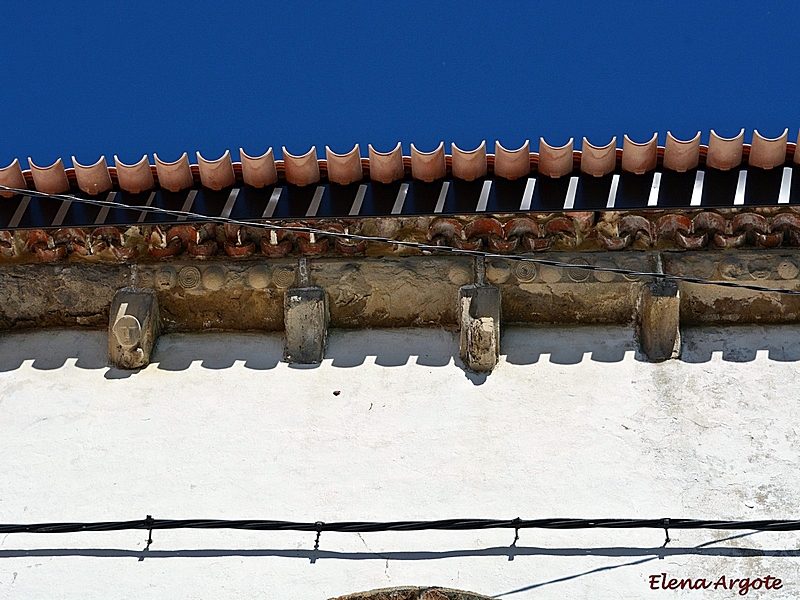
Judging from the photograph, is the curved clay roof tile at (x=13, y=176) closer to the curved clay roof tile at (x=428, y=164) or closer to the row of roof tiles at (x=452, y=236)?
the row of roof tiles at (x=452, y=236)

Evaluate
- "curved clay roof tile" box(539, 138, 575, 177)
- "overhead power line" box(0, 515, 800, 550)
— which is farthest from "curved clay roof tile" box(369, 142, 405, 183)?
"overhead power line" box(0, 515, 800, 550)

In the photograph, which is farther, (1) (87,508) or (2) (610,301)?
(2) (610,301)

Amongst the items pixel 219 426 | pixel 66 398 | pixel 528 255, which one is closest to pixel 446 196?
pixel 528 255

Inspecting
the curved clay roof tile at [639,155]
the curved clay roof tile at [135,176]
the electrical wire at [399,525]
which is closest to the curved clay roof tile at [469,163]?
the curved clay roof tile at [639,155]

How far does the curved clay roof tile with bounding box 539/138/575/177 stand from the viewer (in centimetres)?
776

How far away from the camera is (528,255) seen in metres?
8.06

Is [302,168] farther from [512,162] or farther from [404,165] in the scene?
[512,162]

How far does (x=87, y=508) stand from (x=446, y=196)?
288 cm

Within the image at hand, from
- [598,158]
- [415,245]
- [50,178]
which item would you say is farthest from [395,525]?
[50,178]

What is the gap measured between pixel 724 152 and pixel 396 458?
9.01 feet

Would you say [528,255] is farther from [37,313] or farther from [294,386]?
[37,313]

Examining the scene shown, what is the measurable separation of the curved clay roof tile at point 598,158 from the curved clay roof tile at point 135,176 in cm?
275

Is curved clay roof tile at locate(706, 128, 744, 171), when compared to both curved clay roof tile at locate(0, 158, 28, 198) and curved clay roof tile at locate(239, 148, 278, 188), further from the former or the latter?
curved clay roof tile at locate(0, 158, 28, 198)

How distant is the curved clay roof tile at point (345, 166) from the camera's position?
25.9ft
